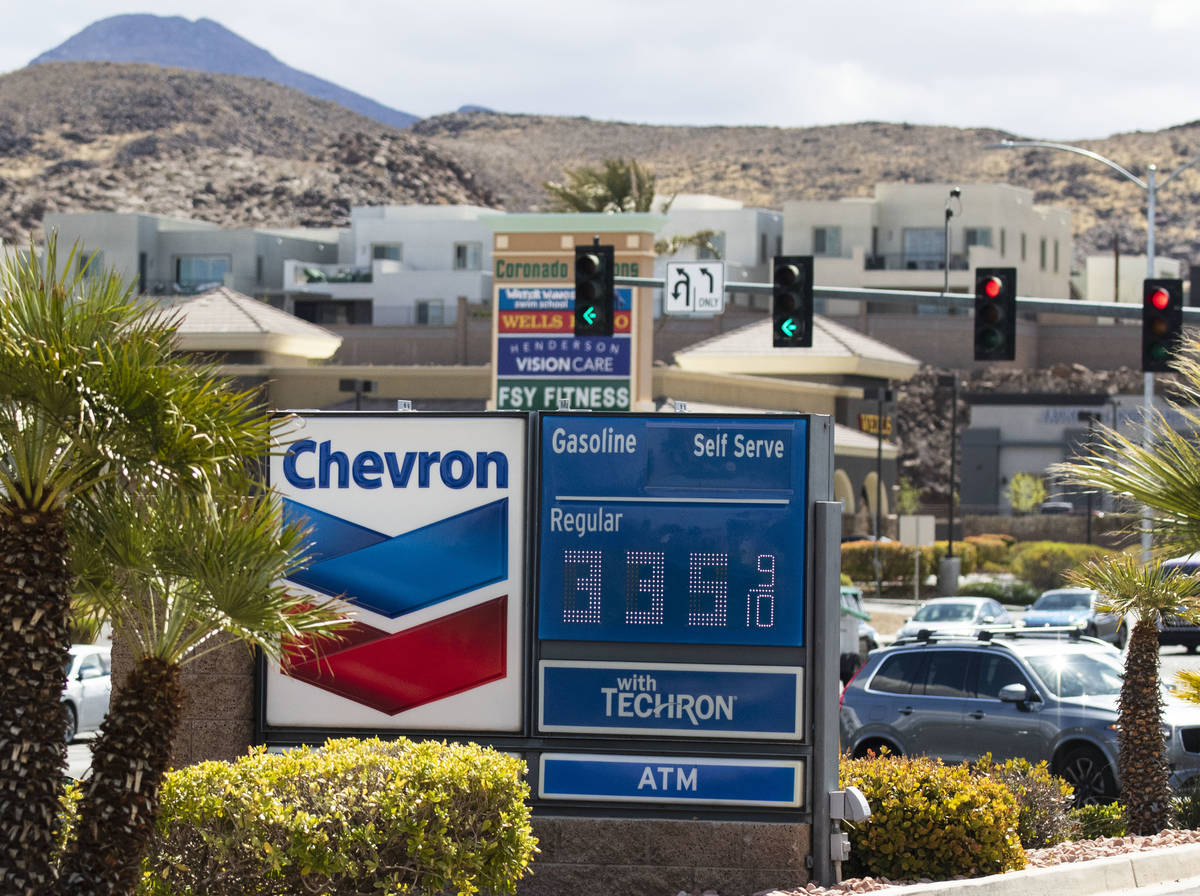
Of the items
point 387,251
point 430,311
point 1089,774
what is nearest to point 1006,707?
point 1089,774

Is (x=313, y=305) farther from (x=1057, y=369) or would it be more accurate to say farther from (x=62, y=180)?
(x=62, y=180)

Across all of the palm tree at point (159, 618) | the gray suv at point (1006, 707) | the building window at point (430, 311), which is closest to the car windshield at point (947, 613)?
the gray suv at point (1006, 707)

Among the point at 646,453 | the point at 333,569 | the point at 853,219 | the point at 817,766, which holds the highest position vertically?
the point at 853,219

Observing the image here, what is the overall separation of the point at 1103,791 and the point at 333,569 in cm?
929

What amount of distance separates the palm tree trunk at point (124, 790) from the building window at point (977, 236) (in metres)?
98.4

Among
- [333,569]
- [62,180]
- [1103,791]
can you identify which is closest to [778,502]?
[333,569]

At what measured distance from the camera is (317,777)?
28.7ft

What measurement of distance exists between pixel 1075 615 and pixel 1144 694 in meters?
25.5

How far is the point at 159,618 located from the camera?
26.6 feet

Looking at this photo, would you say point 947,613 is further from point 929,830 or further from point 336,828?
point 336,828

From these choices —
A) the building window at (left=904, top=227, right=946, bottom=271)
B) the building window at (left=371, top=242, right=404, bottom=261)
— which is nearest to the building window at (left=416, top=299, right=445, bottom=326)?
the building window at (left=371, top=242, right=404, bottom=261)

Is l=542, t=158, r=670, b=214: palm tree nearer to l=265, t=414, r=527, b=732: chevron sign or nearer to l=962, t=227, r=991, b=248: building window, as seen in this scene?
l=962, t=227, r=991, b=248: building window

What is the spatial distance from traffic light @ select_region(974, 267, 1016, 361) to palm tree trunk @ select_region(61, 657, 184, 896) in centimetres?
1820

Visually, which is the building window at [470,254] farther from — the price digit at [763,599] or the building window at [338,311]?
the price digit at [763,599]
